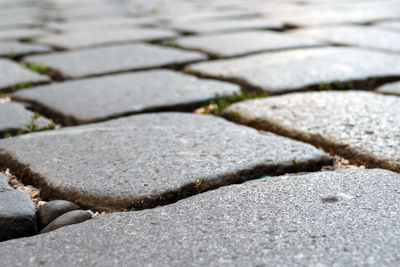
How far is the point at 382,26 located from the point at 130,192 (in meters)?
2.40

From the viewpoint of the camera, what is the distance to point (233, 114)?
4.58ft

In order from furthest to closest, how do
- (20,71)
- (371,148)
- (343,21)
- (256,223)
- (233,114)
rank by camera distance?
1. (343,21)
2. (20,71)
3. (233,114)
4. (371,148)
5. (256,223)

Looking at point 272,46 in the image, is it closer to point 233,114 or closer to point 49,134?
point 233,114

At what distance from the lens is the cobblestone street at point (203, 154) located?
72 cm

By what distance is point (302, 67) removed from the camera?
71.8 inches

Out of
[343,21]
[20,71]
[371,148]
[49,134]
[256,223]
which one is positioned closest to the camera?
[256,223]

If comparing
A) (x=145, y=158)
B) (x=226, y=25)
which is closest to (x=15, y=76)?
(x=145, y=158)

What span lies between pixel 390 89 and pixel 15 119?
1.13 meters

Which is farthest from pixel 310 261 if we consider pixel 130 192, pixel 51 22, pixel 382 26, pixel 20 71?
pixel 51 22

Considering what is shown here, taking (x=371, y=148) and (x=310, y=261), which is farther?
(x=371, y=148)

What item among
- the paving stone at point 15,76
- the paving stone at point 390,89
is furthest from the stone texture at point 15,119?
the paving stone at point 390,89

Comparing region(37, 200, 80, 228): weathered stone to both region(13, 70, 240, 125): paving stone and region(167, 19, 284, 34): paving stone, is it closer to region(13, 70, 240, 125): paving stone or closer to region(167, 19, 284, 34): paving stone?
region(13, 70, 240, 125): paving stone

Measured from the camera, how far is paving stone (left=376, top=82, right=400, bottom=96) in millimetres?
1527

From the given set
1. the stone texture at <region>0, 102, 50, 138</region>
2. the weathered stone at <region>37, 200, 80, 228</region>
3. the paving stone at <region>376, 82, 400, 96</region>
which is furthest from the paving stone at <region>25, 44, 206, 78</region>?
the weathered stone at <region>37, 200, 80, 228</region>
